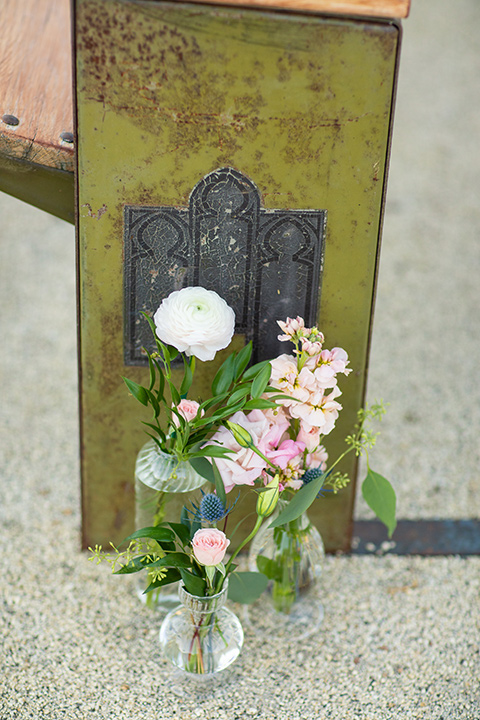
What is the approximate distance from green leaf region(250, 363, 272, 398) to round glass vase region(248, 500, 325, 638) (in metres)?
0.30

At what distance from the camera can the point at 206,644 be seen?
1342 millimetres

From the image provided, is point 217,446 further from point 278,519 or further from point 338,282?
point 338,282

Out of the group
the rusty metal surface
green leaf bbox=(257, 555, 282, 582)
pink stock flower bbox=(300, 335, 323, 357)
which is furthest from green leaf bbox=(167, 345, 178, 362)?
the rusty metal surface

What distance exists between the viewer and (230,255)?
53.1 inches

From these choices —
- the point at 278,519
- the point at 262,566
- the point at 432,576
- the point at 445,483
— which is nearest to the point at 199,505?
the point at 278,519

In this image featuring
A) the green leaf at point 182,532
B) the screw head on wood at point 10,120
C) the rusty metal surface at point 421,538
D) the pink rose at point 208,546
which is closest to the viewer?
the pink rose at point 208,546

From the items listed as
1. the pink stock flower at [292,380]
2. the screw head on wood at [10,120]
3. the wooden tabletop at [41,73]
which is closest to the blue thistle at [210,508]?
the pink stock flower at [292,380]

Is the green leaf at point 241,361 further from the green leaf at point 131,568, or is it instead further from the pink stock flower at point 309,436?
the green leaf at point 131,568

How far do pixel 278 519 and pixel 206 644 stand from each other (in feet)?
0.95

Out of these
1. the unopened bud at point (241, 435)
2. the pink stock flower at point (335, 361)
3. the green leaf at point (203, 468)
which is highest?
the pink stock flower at point (335, 361)

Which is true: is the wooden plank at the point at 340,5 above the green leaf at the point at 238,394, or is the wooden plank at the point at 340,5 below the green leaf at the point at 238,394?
above

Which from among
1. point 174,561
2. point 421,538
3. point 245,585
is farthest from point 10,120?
point 421,538

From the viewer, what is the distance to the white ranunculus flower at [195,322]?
1.20 m

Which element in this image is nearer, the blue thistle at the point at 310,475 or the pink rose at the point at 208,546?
the pink rose at the point at 208,546
